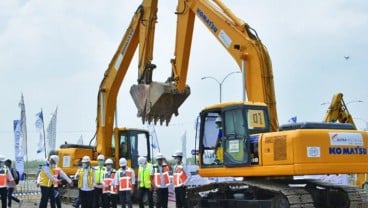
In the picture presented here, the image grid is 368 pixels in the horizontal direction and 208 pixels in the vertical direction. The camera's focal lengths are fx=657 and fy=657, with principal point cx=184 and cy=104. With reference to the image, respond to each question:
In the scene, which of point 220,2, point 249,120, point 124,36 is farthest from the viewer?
point 124,36

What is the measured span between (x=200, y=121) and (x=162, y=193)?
4369mm

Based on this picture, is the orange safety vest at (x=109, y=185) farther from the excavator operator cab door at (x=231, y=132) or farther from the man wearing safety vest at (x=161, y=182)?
the excavator operator cab door at (x=231, y=132)

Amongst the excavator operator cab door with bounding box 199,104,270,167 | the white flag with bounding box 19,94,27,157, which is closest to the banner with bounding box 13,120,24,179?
the white flag with bounding box 19,94,27,157

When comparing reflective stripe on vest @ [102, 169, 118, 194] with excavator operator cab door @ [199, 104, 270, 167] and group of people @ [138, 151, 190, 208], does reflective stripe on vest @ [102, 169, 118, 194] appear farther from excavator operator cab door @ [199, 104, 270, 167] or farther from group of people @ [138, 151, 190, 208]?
excavator operator cab door @ [199, 104, 270, 167]

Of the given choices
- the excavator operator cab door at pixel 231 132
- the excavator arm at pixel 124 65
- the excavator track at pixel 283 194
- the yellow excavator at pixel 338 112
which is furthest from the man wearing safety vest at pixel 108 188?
the yellow excavator at pixel 338 112

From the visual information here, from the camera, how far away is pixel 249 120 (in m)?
14.8

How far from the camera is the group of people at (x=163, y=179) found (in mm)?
19500

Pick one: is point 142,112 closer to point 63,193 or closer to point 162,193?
point 162,193

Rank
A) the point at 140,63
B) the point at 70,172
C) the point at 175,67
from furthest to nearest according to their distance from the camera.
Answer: the point at 70,172, the point at 140,63, the point at 175,67

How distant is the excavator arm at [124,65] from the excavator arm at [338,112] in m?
6.15

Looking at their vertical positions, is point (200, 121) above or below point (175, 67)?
below

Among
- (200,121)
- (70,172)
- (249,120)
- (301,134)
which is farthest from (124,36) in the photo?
(301,134)

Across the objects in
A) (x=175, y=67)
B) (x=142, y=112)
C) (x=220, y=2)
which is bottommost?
(x=142, y=112)

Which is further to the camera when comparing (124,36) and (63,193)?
(63,193)
